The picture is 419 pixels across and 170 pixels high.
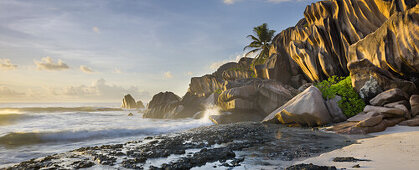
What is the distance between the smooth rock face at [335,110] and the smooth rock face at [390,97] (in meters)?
1.74

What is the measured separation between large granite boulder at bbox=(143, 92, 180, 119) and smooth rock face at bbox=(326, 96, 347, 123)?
66.8 ft

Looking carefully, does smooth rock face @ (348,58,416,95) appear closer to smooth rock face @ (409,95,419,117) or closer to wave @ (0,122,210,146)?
smooth rock face @ (409,95,419,117)

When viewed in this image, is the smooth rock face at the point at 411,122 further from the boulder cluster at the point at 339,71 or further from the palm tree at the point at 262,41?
the palm tree at the point at 262,41

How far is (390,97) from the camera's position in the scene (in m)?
10.8

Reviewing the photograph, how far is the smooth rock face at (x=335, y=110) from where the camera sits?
12022 mm

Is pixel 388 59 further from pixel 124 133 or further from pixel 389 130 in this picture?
pixel 124 133

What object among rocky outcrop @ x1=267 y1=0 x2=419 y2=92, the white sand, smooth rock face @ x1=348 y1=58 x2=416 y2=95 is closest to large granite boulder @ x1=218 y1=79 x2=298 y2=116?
rocky outcrop @ x1=267 y1=0 x2=419 y2=92

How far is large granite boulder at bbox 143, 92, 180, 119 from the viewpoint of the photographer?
2970 centimetres

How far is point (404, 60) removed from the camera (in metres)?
11.2

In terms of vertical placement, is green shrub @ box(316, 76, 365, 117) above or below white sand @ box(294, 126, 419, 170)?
above

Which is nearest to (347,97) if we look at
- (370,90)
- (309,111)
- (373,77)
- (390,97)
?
(370,90)

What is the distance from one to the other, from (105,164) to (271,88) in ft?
50.9

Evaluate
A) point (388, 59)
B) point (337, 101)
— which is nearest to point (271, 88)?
point (337, 101)

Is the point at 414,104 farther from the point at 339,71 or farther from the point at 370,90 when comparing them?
the point at 339,71
